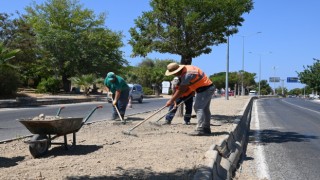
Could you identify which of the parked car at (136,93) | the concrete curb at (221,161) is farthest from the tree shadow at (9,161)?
the parked car at (136,93)

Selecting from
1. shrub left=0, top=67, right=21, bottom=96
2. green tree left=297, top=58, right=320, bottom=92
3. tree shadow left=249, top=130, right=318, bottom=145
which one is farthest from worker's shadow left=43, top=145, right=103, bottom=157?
green tree left=297, top=58, right=320, bottom=92

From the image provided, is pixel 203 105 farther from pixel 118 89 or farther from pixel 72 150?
pixel 118 89

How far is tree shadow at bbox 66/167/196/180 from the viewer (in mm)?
5832

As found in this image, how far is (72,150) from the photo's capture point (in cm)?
837

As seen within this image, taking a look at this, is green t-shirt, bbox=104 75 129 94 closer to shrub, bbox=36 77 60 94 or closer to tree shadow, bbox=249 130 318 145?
tree shadow, bbox=249 130 318 145

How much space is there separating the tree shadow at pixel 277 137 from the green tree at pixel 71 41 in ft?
102

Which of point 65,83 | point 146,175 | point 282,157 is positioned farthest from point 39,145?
point 65,83

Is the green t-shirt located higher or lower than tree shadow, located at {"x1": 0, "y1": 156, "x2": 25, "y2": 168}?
higher

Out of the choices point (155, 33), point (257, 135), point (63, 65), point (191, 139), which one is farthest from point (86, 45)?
point (191, 139)

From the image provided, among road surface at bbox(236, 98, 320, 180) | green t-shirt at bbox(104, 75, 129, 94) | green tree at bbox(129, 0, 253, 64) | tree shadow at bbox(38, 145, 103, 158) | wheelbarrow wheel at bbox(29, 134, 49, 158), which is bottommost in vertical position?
road surface at bbox(236, 98, 320, 180)

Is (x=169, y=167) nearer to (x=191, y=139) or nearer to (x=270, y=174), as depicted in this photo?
(x=270, y=174)

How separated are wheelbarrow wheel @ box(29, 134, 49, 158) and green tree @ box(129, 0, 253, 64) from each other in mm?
7440

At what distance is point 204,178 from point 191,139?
427 centimetres

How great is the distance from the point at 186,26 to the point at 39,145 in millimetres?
7845
